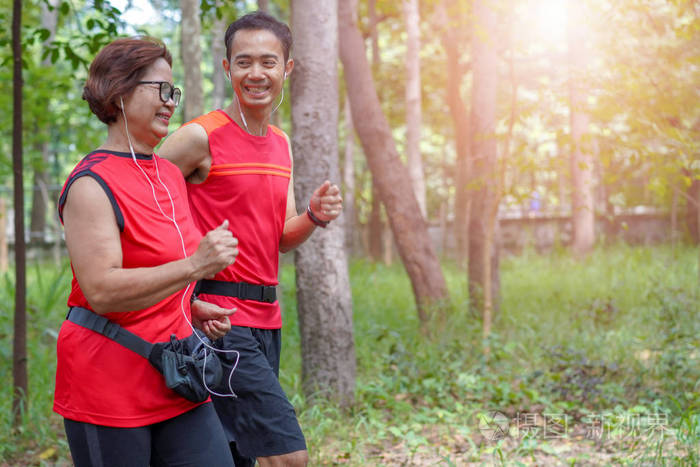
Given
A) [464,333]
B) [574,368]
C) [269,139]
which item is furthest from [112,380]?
[464,333]

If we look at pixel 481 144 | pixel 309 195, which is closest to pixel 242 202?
pixel 309 195

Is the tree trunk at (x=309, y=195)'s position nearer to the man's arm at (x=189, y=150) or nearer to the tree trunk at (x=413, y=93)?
the man's arm at (x=189, y=150)

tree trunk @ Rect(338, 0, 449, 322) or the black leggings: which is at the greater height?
tree trunk @ Rect(338, 0, 449, 322)

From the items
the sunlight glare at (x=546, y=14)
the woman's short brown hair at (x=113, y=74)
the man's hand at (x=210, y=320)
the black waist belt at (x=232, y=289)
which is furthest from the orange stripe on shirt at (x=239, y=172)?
the sunlight glare at (x=546, y=14)

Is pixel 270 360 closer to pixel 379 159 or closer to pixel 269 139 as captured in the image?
pixel 269 139

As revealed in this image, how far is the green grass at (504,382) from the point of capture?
4.69 meters

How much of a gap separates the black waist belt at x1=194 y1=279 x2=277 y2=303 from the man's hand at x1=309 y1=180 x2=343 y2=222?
388 millimetres

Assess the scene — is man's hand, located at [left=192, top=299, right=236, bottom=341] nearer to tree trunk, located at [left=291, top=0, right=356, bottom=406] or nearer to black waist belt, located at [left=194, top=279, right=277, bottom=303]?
black waist belt, located at [left=194, top=279, right=277, bottom=303]

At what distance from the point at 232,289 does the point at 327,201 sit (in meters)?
0.52

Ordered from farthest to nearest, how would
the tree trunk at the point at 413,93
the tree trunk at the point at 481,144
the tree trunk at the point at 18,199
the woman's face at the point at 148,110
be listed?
1. the tree trunk at the point at 413,93
2. the tree trunk at the point at 481,144
3. the tree trunk at the point at 18,199
4. the woman's face at the point at 148,110

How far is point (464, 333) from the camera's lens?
7.45 metres

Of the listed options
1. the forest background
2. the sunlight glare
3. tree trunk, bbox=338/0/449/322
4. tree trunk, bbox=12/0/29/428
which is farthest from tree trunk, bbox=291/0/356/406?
the sunlight glare

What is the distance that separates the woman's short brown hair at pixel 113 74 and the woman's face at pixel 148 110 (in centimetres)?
3

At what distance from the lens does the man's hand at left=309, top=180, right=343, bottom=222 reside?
9.62 ft
